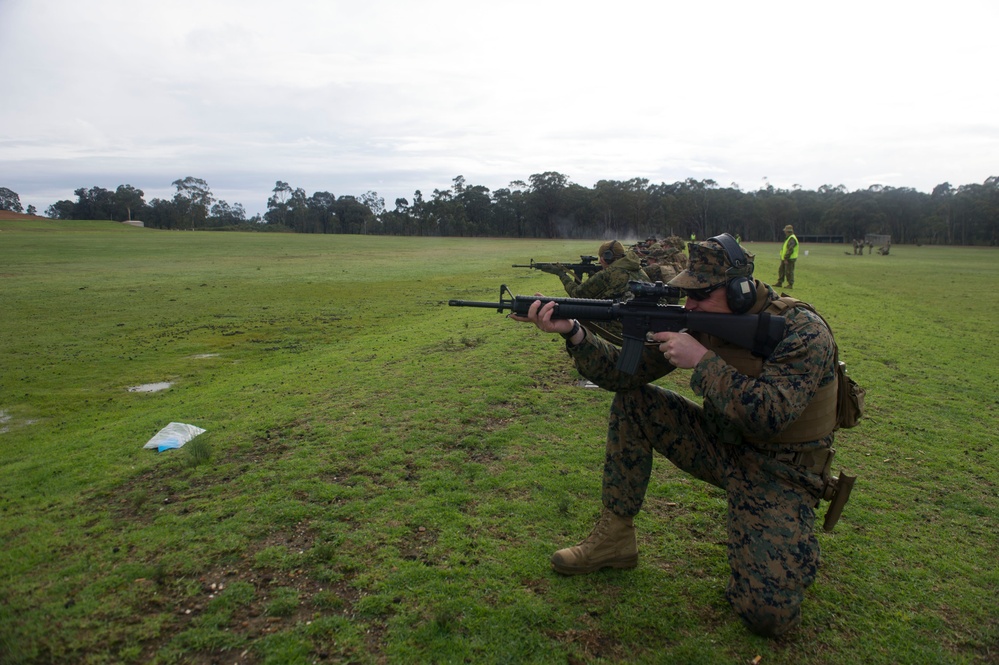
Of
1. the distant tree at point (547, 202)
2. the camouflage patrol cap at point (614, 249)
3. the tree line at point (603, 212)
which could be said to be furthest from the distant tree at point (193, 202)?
the camouflage patrol cap at point (614, 249)

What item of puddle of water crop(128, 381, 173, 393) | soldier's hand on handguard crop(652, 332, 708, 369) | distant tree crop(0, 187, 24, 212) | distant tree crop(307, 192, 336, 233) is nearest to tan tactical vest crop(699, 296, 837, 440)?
soldier's hand on handguard crop(652, 332, 708, 369)

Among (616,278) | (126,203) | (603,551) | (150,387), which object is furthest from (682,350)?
(126,203)

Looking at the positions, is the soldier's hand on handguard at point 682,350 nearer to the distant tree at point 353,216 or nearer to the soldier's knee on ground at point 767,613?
the soldier's knee on ground at point 767,613

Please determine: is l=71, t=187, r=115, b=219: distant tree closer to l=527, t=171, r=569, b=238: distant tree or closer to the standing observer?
l=527, t=171, r=569, b=238: distant tree

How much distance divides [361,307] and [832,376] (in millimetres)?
16531

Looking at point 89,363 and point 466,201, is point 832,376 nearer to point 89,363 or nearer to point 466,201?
point 89,363

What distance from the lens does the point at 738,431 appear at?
371 cm

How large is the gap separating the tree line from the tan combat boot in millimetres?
105835

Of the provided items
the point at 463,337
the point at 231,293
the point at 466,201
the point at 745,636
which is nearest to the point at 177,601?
the point at 745,636

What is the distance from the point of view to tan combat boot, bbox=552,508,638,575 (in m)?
3.84

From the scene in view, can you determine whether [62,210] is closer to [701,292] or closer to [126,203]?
[126,203]

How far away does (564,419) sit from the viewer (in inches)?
270

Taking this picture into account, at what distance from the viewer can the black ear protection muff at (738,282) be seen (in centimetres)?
367

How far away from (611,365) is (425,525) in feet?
6.01
